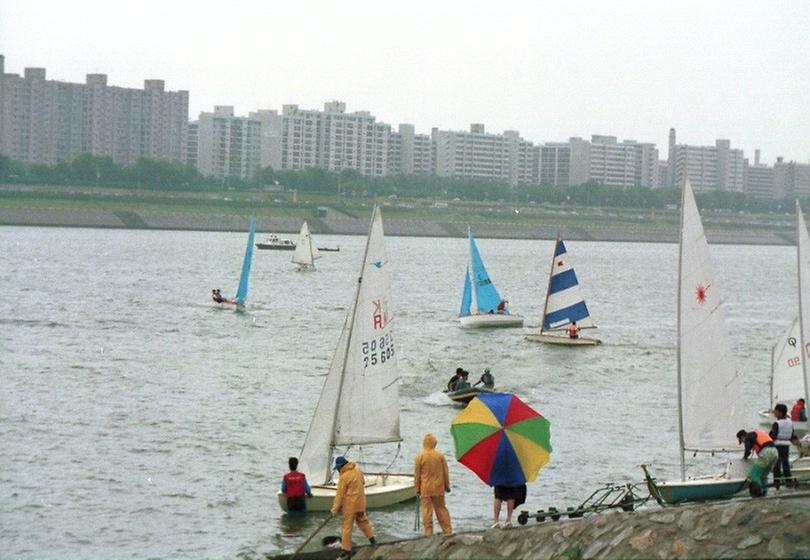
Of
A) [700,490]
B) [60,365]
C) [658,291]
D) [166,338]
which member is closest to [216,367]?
[60,365]

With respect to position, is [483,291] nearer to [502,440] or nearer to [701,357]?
[701,357]

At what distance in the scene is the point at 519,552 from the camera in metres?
17.7

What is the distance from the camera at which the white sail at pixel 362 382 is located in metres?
26.2

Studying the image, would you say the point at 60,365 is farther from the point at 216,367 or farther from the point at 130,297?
the point at 130,297

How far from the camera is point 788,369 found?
36531 mm

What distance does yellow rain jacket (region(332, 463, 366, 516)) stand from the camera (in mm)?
19891

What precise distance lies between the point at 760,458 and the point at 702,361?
3.82 m

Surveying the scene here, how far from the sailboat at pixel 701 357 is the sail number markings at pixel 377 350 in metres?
5.34

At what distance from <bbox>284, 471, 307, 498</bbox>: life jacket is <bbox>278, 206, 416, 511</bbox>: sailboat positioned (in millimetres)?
409

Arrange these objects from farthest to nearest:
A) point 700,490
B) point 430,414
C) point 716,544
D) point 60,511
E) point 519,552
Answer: point 430,414 < point 60,511 < point 700,490 < point 519,552 < point 716,544

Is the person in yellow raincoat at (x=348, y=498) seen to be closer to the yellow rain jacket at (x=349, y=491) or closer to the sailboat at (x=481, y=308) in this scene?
the yellow rain jacket at (x=349, y=491)

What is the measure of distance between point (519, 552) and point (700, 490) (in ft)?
21.8

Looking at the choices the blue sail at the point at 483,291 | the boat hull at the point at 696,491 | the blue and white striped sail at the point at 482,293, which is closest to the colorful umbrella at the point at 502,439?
the boat hull at the point at 696,491

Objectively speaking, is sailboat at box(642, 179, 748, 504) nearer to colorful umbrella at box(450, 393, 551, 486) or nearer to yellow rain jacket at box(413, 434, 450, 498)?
colorful umbrella at box(450, 393, 551, 486)
